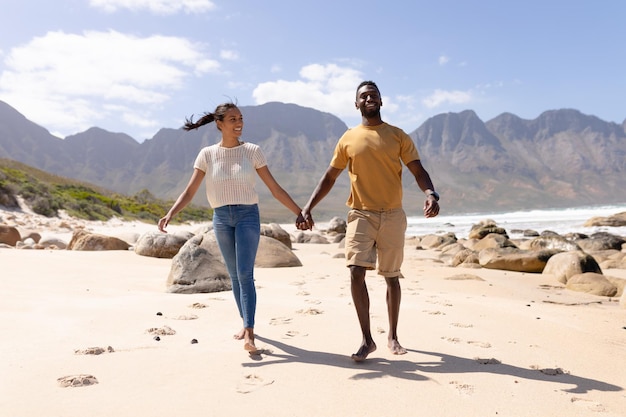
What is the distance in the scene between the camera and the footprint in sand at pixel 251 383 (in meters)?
2.83

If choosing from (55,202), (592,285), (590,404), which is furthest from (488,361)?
(55,202)

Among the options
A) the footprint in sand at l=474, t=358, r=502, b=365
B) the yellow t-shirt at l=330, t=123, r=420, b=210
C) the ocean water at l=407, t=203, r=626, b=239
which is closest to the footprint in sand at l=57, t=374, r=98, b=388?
the yellow t-shirt at l=330, t=123, r=420, b=210

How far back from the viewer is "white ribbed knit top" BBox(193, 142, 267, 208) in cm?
→ 380

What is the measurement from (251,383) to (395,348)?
3.99 feet

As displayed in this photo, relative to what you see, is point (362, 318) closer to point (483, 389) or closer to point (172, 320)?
point (483, 389)

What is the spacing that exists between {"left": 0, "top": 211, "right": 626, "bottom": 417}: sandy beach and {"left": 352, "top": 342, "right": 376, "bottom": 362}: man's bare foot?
73mm

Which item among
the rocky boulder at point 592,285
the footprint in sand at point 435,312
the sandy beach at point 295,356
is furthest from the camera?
the rocky boulder at point 592,285

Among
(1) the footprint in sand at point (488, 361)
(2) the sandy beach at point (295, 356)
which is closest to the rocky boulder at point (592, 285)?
(2) the sandy beach at point (295, 356)

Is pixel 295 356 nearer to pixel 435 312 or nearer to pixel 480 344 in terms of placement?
pixel 480 344

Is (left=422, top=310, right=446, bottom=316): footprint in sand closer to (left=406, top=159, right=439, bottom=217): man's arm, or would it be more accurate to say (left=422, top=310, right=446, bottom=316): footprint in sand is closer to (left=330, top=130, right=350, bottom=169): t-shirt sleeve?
(left=406, top=159, right=439, bottom=217): man's arm

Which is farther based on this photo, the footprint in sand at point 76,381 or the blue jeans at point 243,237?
the blue jeans at point 243,237

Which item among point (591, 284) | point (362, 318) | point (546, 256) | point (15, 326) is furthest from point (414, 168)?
point (546, 256)

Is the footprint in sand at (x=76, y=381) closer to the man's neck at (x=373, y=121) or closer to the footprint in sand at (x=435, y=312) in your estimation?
the man's neck at (x=373, y=121)

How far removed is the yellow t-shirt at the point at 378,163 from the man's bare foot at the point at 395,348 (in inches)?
40.2
